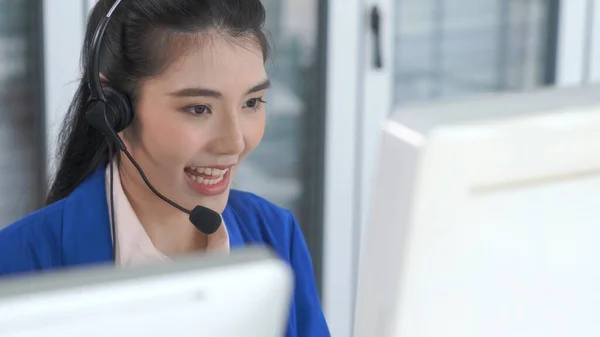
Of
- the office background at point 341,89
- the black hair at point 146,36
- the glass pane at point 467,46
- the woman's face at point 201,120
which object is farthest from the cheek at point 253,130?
the glass pane at point 467,46

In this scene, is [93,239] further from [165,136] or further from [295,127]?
[295,127]

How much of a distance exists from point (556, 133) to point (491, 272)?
3.6 inches

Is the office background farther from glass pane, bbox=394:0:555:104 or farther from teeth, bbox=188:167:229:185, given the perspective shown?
teeth, bbox=188:167:229:185

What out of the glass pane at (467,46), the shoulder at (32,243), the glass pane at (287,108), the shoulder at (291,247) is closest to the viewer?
the shoulder at (32,243)

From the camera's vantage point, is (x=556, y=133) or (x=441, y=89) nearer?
(x=556, y=133)

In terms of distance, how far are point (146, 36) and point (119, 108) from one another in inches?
4.5

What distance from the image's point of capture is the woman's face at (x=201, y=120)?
1314 mm

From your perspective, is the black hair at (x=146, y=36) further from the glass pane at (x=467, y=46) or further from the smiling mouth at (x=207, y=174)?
the glass pane at (x=467, y=46)

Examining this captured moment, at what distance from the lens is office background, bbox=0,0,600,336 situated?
250 centimetres

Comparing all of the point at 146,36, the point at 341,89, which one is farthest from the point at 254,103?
the point at 341,89

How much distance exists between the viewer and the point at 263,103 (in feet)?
4.58

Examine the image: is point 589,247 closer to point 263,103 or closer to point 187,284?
point 187,284

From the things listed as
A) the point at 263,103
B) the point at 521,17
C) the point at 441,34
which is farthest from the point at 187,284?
the point at 521,17

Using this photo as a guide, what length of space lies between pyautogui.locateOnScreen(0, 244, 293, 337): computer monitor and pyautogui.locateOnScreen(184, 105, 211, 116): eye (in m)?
0.73
